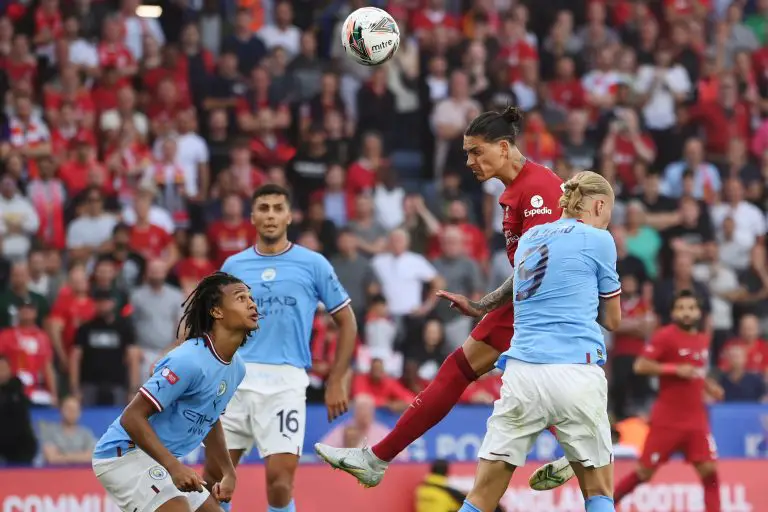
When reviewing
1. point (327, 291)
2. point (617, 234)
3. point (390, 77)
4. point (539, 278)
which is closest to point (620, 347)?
point (617, 234)

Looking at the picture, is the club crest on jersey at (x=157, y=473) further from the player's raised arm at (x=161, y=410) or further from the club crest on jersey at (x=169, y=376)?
the club crest on jersey at (x=169, y=376)

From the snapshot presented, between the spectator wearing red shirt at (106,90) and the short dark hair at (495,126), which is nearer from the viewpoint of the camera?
the short dark hair at (495,126)

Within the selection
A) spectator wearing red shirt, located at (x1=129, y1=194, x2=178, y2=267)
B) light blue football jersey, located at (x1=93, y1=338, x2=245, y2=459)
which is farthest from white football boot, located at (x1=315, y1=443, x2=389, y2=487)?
spectator wearing red shirt, located at (x1=129, y1=194, x2=178, y2=267)

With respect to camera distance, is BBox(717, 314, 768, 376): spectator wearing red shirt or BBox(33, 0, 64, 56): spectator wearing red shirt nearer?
BBox(717, 314, 768, 376): spectator wearing red shirt

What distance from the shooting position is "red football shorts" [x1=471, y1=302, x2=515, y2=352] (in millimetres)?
8773

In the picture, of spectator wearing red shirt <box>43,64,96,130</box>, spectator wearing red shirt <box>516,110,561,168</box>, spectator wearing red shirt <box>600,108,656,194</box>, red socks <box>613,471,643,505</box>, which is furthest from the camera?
spectator wearing red shirt <box>600,108,656,194</box>

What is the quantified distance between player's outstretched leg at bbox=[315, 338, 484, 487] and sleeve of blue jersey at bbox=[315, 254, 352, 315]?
157 cm

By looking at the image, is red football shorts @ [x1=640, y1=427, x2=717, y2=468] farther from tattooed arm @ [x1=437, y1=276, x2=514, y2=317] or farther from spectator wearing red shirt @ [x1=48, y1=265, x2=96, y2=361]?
spectator wearing red shirt @ [x1=48, y1=265, x2=96, y2=361]

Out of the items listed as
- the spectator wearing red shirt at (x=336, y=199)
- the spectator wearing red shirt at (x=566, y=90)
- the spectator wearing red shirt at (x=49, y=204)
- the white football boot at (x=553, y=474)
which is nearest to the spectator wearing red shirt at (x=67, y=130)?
the spectator wearing red shirt at (x=49, y=204)

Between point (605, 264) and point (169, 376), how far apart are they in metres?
2.48

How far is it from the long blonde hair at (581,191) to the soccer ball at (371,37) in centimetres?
251

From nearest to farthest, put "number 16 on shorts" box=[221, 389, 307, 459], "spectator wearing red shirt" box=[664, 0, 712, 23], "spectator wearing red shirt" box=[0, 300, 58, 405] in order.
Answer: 1. "number 16 on shorts" box=[221, 389, 307, 459]
2. "spectator wearing red shirt" box=[0, 300, 58, 405]
3. "spectator wearing red shirt" box=[664, 0, 712, 23]

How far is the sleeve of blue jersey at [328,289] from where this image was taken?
33.7 ft

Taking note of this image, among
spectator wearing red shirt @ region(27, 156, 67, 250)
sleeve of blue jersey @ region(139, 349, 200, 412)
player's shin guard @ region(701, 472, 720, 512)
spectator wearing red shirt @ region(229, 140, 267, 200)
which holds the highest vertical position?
spectator wearing red shirt @ region(229, 140, 267, 200)
